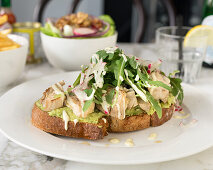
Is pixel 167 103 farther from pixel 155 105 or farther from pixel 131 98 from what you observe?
pixel 131 98

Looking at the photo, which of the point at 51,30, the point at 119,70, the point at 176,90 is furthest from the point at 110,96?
the point at 51,30

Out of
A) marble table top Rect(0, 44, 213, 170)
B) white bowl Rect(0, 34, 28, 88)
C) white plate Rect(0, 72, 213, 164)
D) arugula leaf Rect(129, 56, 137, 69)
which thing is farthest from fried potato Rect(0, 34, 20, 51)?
arugula leaf Rect(129, 56, 137, 69)

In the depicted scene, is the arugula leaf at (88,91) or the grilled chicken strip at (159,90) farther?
the grilled chicken strip at (159,90)

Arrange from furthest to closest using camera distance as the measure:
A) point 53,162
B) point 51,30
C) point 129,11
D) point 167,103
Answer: point 129,11 < point 51,30 < point 167,103 < point 53,162

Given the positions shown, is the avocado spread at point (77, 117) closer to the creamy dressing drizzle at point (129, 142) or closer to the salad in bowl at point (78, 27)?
the creamy dressing drizzle at point (129, 142)

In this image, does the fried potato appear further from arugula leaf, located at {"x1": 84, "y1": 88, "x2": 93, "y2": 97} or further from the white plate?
arugula leaf, located at {"x1": 84, "y1": 88, "x2": 93, "y2": 97}

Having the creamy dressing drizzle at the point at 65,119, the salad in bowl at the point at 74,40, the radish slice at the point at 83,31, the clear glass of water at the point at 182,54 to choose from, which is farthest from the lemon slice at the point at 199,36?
the creamy dressing drizzle at the point at 65,119
